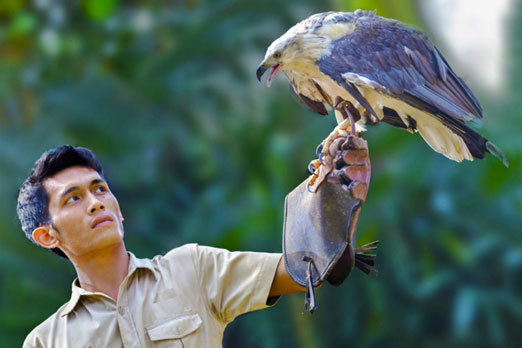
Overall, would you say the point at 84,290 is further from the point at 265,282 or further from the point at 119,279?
the point at 265,282

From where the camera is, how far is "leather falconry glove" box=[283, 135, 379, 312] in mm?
2023

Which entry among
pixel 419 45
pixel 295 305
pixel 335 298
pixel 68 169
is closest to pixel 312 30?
pixel 419 45

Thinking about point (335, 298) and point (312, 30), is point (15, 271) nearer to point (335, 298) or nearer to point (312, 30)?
point (335, 298)

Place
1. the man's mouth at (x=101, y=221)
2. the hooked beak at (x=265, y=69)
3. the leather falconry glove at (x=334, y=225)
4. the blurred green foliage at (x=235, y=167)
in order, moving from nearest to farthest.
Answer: the leather falconry glove at (x=334, y=225) < the man's mouth at (x=101, y=221) < the hooked beak at (x=265, y=69) < the blurred green foliage at (x=235, y=167)

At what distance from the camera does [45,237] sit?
7.39ft

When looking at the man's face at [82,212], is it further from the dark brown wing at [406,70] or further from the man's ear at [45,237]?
the dark brown wing at [406,70]

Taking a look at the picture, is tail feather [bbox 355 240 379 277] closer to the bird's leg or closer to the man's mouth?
the bird's leg

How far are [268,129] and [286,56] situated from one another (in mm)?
4649

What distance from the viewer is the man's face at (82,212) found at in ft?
7.02

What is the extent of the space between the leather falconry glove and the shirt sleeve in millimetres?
76

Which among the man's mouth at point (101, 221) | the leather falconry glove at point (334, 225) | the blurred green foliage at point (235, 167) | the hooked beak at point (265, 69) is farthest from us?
the blurred green foliage at point (235, 167)

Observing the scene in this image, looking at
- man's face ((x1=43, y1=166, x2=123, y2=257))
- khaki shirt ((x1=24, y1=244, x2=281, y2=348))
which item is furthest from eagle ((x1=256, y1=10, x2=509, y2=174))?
man's face ((x1=43, y1=166, x2=123, y2=257))

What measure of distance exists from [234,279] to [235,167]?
15.3ft

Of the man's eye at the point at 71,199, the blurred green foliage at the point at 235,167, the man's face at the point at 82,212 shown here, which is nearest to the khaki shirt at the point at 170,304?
the man's face at the point at 82,212
